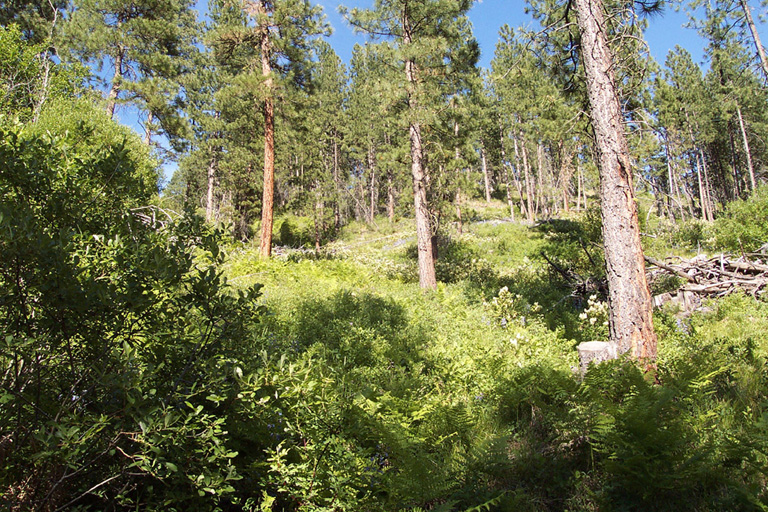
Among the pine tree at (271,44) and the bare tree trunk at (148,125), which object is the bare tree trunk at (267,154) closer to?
the pine tree at (271,44)

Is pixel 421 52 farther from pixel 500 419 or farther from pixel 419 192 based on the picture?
pixel 500 419

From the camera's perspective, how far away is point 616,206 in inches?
194

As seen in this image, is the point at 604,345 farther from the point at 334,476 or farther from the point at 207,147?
the point at 207,147

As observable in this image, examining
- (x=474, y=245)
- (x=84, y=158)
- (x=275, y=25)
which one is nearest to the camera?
(x=84, y=158)

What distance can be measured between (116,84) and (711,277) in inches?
850

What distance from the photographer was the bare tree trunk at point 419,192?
11320mm

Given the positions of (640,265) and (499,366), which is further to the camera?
(499,366)

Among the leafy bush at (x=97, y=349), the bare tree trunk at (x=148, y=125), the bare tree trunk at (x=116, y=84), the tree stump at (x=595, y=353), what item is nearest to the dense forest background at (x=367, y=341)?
the leafy bush at (x=97, y=349)

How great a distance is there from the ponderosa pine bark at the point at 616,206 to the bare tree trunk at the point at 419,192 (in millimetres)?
6284

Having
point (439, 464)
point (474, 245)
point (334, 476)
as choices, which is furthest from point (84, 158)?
point (474, 245)

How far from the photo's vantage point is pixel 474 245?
1978 cm

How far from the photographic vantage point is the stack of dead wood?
7.50 m

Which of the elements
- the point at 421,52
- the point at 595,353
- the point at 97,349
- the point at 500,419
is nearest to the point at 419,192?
the point at 421,52

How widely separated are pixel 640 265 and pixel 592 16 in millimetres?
3326
